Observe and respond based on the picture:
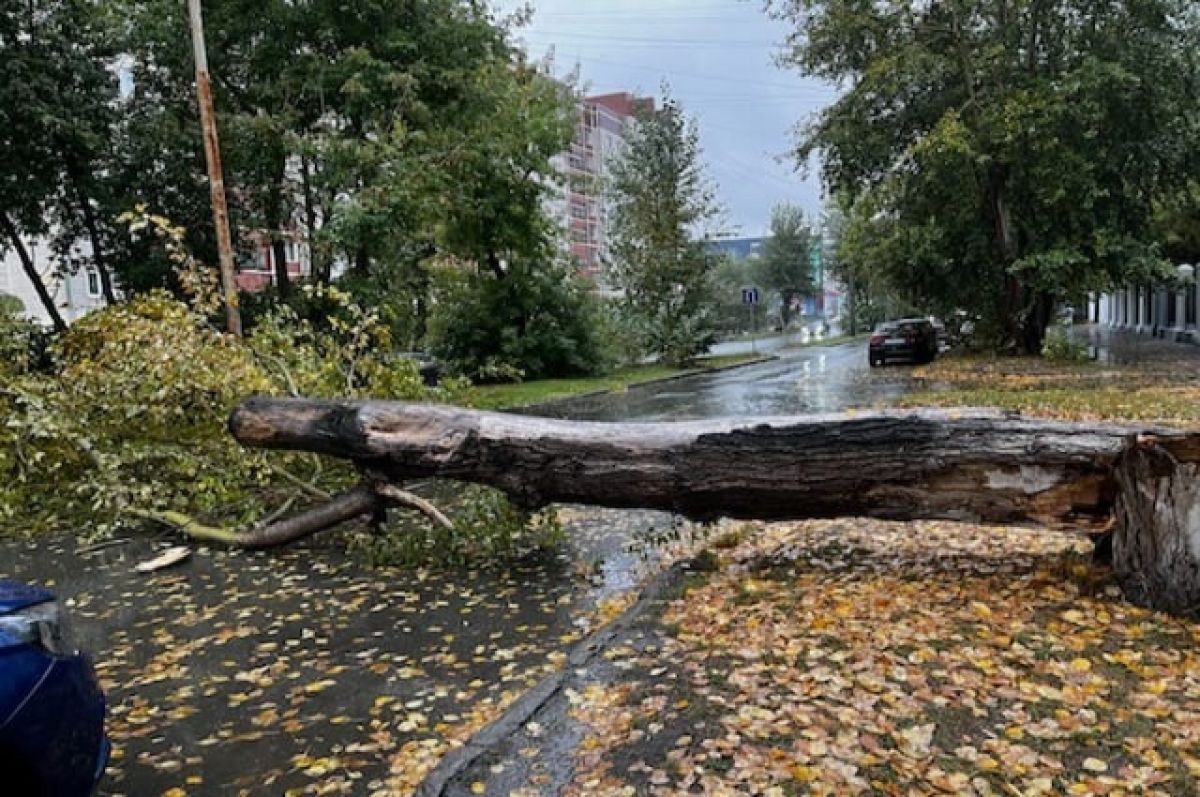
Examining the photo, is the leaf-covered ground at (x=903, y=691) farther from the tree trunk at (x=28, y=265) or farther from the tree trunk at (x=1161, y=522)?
the tree trunk at (x=28, y=265)

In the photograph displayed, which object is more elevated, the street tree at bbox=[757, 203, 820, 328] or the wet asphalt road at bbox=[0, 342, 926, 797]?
the street tree at bbox=[757, 203, 820, 328]

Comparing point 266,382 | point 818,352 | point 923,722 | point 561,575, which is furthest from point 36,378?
point 818,352

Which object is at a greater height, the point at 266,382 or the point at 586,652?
the point at 266,382

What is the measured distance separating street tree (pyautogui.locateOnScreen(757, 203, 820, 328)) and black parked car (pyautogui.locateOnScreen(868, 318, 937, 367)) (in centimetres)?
3371

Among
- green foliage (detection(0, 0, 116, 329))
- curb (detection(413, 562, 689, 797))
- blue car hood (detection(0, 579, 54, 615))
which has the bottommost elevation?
curb (detection(413, 562, 689, 797))

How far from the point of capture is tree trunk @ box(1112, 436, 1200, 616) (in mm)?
3885

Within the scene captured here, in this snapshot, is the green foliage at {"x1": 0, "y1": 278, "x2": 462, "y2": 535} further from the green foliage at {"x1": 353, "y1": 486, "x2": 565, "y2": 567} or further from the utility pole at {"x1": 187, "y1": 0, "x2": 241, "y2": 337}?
the utility pole at {"x1": 187, "y1": 0, "x2": 241, "y2": 337}

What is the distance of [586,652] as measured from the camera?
4.05 meters

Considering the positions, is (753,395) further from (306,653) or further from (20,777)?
(20,777)

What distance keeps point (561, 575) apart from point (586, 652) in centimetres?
159

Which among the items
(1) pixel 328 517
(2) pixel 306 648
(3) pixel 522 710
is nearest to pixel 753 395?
(1) pixel 328 517

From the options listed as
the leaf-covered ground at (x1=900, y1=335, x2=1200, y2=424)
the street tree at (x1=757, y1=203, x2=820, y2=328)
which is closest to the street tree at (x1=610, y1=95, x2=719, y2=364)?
the leaf-covered ground at (x1=900, y1=335, x2=1200, y2=424)

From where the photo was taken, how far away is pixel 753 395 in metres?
17.1

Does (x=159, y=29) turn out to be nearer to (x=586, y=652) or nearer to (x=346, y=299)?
(x=346, y=299)
